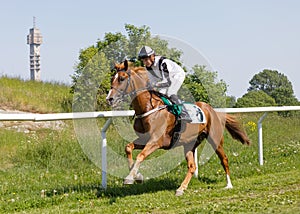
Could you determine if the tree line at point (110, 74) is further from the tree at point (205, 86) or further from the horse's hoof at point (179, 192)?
the horse's hoof at point (179, 192)

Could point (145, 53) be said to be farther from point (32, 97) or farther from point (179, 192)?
point (32, 97)

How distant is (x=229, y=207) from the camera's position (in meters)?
6.52

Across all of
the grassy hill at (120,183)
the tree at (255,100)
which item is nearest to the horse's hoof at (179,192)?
the grassy hill at (120,183)

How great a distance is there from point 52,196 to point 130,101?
6.11ft

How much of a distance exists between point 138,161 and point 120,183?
1.70 meters

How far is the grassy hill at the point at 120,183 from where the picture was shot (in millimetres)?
7047

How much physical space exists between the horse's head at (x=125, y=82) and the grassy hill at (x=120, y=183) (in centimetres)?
151

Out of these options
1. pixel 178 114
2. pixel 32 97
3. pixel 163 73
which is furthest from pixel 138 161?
pixel 32 97

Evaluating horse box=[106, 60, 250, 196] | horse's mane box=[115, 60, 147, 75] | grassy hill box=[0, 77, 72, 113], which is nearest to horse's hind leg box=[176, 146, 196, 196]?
horse box=[106, 60, 250, 196]

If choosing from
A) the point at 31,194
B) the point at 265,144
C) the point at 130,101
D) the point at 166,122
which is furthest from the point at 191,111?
the point at 265,144

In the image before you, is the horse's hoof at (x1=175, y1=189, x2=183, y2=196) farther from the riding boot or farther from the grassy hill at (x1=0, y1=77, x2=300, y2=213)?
the riding boot

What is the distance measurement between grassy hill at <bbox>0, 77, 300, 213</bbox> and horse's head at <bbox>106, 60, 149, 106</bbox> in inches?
59.5

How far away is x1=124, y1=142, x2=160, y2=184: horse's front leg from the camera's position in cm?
744

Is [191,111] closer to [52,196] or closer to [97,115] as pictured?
[97,115]
